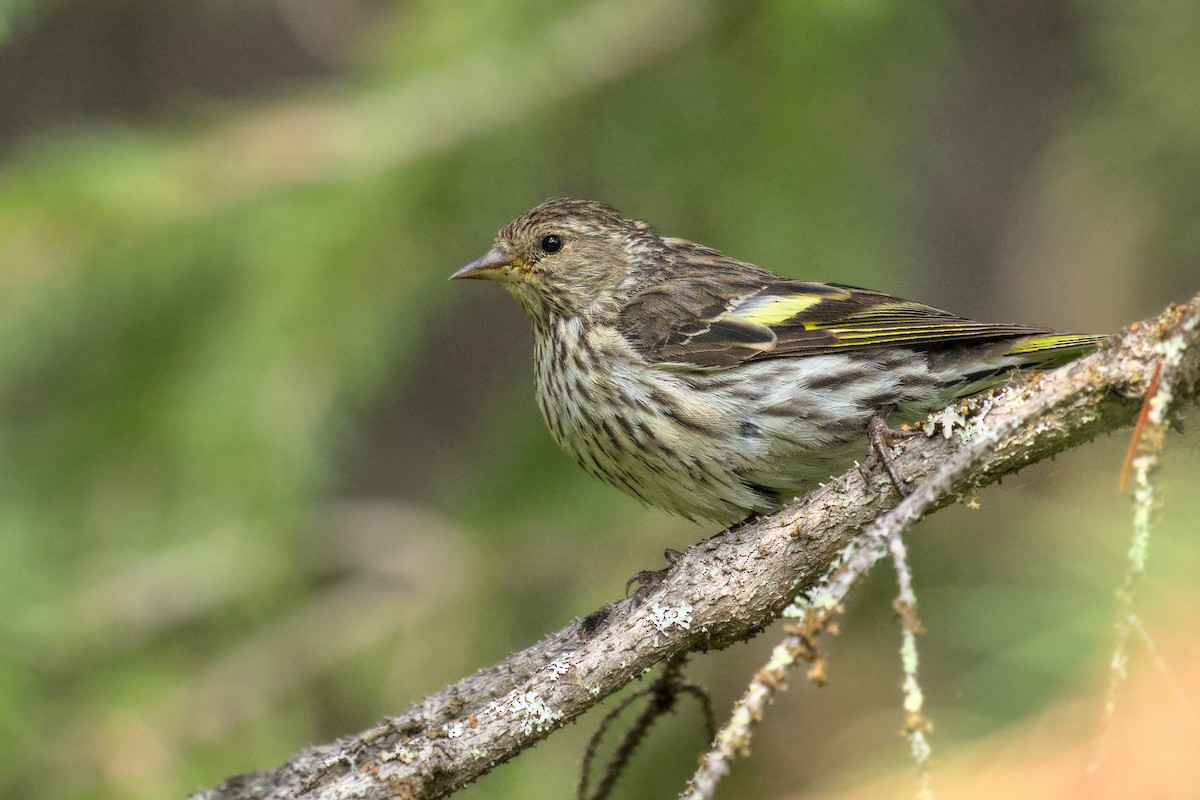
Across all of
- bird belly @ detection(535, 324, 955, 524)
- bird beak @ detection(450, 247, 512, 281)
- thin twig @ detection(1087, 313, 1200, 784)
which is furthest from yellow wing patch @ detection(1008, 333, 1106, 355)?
bird beak @ detection(450, 247, 512, 281)

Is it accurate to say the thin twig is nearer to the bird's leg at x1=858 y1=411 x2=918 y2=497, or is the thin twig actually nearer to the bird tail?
the bird's leg at x1=858 y1=411 x2=918 y2=497

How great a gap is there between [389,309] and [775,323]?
5.26ft

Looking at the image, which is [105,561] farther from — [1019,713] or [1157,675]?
[1157,675]

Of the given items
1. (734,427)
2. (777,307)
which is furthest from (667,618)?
(777,307)

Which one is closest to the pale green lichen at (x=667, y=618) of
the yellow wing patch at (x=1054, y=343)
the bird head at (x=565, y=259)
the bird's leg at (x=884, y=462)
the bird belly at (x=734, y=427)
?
the bird's leg at (x=884, y=462)

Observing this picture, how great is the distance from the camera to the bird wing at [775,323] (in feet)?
11.5

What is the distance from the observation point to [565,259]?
14.2 feet

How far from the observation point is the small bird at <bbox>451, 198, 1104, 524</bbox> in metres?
3.50

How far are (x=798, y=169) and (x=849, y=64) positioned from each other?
41 cm

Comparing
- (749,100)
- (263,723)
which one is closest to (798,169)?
(749,100)

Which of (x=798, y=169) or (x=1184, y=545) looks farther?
(x=798, y=169)

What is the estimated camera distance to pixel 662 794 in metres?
3.93

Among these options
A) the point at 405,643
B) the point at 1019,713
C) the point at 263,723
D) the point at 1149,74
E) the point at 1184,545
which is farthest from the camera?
the point at 405,643

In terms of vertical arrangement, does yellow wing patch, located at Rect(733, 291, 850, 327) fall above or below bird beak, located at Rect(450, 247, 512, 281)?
below
